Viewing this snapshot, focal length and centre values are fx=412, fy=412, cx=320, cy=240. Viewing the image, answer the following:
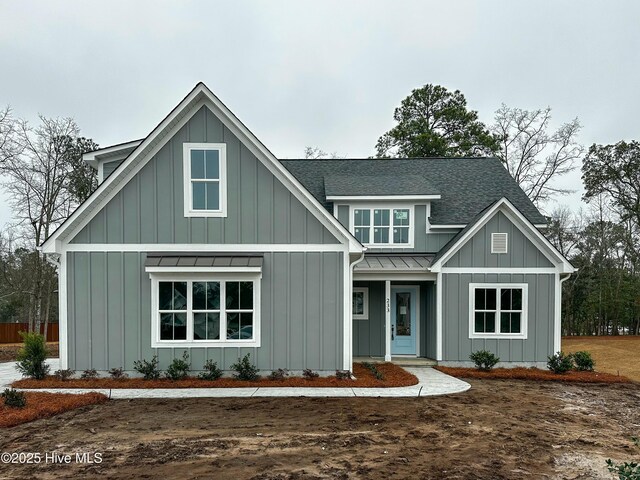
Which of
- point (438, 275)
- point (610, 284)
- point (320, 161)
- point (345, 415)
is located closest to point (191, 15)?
point (320, 161)

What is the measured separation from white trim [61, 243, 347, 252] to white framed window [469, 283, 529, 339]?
5.09 metres

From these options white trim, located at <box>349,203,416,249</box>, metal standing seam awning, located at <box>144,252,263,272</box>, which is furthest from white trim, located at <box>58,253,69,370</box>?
white trim, located at <box>349,203,416,249</box>

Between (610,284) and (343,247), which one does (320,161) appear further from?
(610,284)

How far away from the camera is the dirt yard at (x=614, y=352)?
13.7 metres

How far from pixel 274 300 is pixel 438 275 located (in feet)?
17.5

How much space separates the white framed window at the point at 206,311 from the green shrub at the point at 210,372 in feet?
1.54

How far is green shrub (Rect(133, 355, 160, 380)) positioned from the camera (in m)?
10.1

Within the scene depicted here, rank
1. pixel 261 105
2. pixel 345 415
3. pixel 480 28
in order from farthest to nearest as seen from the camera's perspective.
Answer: pixel 261 105 < pixel 480 28 < pixel 345 415

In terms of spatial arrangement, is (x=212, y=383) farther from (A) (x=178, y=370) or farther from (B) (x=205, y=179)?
(B) (x=205, y=179)

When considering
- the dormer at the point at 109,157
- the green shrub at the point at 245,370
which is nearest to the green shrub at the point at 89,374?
the green shrub at the point at 245,370

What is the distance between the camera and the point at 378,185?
15.2 metres

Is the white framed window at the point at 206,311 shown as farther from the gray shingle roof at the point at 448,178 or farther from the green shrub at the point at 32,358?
the gray shingle roof at the point at 448,178

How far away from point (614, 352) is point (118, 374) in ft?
64.1

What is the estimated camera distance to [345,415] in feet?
24.3
